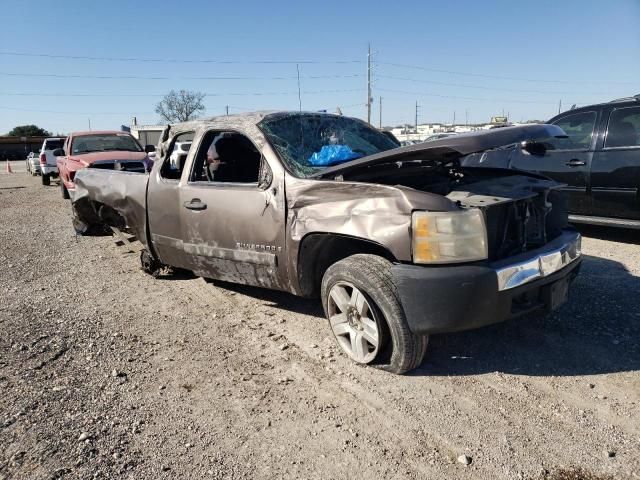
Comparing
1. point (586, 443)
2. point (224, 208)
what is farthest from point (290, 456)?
point (224, 208)

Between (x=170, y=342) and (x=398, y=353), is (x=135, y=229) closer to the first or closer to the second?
(x=170, y=342)

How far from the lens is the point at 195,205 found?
4195 mm

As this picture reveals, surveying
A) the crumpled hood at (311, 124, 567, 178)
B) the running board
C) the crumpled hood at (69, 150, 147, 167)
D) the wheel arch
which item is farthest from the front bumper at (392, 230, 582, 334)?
the crumpled hood at (69, 150, 147, 167)

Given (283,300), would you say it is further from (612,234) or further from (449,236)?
(612,234)

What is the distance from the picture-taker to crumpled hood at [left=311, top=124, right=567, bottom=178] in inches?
114

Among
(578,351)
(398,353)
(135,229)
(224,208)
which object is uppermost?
(224,208)

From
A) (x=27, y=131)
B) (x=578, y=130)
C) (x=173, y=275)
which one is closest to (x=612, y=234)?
(x=578, y=130)

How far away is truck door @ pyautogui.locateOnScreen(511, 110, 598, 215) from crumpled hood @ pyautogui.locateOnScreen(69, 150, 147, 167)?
827 centimetres

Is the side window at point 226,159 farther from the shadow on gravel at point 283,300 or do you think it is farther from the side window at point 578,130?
the side window at point 578,130

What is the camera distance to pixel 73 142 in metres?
12.0

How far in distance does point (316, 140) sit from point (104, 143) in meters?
9.71

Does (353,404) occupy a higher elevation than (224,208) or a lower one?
lower

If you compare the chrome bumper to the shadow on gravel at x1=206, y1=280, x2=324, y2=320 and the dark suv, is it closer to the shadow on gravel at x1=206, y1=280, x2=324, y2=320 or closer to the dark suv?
the shadow on gravel at x1=206, y1=280, x2=324, y2=320

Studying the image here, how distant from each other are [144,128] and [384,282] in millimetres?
48879
